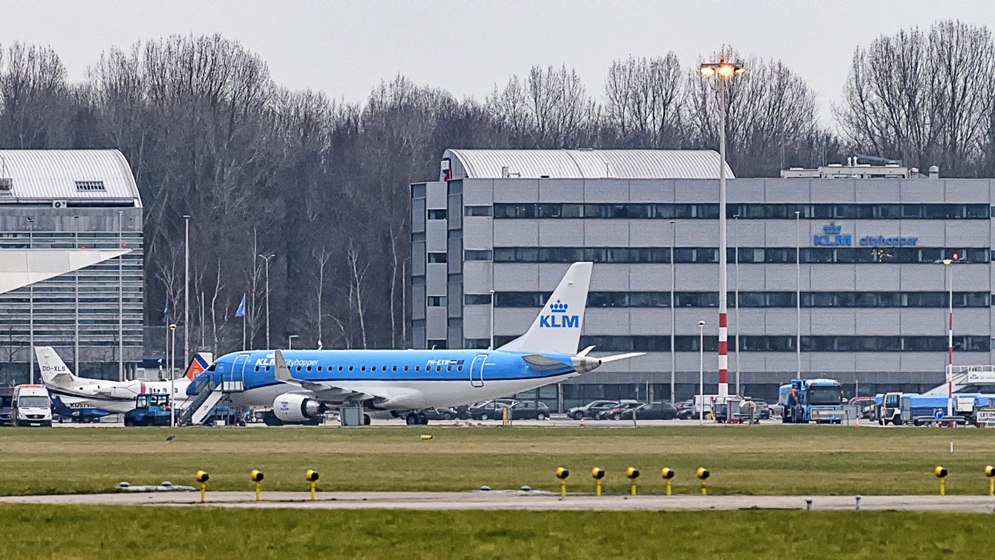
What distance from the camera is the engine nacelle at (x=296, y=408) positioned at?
8931 centimetres

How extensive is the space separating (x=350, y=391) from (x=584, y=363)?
13.3m

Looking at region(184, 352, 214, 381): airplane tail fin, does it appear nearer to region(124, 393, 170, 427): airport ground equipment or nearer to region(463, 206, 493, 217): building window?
region(124, 393, 170, 427): airport ground equipment

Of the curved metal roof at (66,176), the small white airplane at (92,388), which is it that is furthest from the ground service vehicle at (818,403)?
the curved metal roof at (66,176)

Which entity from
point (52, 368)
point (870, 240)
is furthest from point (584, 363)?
point (870, 240)

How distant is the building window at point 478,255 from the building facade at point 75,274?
2510 cm

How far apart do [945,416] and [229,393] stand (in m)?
38.6

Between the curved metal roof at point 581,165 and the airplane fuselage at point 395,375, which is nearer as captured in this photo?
the airplane fuselage at point 395,375

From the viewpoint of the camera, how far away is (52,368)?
10825 cm

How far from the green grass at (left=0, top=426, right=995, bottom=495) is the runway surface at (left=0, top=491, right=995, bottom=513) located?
2.14m

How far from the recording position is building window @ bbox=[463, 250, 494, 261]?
136750 millimetres

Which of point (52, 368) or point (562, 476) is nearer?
point (562, 476)

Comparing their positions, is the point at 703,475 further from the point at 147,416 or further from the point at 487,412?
the point at 487,412

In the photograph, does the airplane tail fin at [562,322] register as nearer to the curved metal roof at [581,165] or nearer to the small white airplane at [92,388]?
the small white airplane at [92,388]

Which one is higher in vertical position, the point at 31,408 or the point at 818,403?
the point at 818,403
